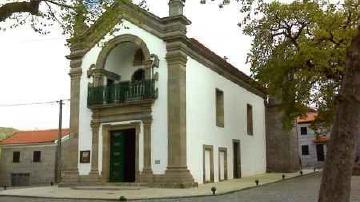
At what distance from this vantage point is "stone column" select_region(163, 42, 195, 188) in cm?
1958

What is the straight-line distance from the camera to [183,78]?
20.5 m

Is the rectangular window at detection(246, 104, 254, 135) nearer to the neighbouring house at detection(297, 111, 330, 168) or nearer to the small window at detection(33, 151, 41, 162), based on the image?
the small window at detection(33, 151, 41, 162)

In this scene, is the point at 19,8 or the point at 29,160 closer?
the point at 19,8

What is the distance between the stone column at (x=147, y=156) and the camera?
66.4ft

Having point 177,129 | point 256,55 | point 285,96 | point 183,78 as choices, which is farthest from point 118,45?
point 285,96

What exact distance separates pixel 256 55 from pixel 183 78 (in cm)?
→ 597

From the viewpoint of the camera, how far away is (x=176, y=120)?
20.0 meters

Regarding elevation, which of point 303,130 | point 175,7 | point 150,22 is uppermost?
point 175,7

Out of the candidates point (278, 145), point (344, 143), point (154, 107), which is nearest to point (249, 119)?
point (278, 145)

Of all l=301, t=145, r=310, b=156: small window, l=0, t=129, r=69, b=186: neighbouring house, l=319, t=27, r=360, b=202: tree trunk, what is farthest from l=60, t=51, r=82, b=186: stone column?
l=301, t=145, r=310, b=156: small window

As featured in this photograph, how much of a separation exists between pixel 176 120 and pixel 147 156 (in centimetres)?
211

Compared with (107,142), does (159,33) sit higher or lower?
higher

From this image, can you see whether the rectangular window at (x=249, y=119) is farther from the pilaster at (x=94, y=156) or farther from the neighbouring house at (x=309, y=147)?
the neighbouring house at (x=309, y=147)

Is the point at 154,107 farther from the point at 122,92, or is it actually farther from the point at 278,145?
the point at 278,145
